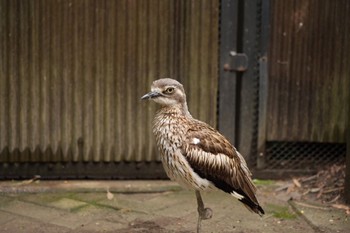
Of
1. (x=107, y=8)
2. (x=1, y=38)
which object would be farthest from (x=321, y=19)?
(x=1, y=38)

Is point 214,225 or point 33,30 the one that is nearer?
point 214,225

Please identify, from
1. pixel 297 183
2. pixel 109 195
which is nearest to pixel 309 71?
pixel 297 183

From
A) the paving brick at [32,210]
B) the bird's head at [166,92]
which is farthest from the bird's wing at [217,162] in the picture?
the paving brick at [32,210]

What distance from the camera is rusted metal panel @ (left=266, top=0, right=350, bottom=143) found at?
689 cm

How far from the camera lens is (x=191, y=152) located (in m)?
4.96

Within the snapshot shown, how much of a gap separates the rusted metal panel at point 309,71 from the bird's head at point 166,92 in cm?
212

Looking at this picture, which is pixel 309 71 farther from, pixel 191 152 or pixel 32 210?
pixel 32 210

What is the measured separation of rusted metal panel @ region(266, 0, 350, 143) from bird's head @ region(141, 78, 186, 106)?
2121 mm

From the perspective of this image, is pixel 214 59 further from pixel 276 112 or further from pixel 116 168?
pixel 116 168

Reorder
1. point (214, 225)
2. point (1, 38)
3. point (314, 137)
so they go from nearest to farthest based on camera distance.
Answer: point (214, 225), point (1, 38), point (314, 137)

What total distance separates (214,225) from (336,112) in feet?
7.12

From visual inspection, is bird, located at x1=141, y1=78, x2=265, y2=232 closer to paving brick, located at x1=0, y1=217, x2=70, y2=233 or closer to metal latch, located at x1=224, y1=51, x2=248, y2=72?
paving brick, located at x1=0, y1=217, x2=70, y2=233

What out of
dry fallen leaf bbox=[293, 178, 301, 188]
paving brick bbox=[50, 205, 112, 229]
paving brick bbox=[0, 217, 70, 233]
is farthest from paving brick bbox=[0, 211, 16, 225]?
dry fallen leaf bbox=[293, 178, 301, 188]

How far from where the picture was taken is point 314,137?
7.12m
